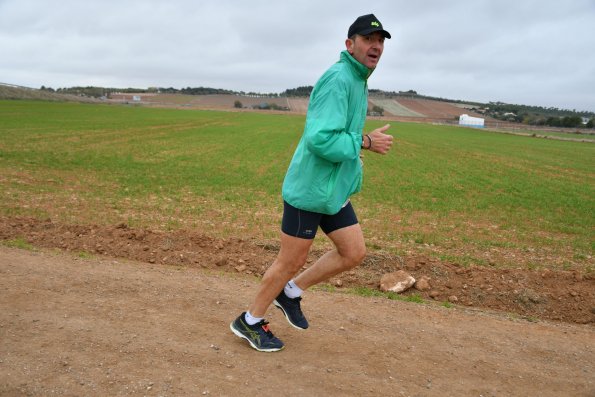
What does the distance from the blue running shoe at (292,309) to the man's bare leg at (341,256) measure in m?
0.14

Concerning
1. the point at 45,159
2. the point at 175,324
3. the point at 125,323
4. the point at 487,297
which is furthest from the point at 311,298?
the point at 45,159

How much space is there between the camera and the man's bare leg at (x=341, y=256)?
12.0ft

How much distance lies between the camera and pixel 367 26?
324cm

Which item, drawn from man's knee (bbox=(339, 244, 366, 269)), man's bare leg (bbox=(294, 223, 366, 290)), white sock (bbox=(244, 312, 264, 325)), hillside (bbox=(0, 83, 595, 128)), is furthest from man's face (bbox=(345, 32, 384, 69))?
hillside (bbox=(0, 83, 595, 128))

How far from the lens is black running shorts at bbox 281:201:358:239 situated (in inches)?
136

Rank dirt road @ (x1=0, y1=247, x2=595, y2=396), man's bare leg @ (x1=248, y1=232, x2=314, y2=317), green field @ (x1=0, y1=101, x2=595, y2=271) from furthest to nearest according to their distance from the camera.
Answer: green field @ (x1=0, y1=101, x2=595, y2=271) → man's bare leg @ (x1=248, y1=232, x2=314, y2=317) → dirt road @ (x1=0, y1=247, x2=595, y2=396)

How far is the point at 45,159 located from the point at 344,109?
1768 centimetres

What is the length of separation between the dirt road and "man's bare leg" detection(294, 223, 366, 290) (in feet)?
1.65

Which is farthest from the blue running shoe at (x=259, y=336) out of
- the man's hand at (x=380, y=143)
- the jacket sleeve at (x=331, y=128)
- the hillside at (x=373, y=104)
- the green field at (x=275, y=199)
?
the hillside at (x=373, y=104)

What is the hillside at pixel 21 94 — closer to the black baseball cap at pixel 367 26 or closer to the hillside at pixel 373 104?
the hillside at pixel 373 104

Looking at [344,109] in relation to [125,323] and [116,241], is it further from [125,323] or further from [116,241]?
[116,241]

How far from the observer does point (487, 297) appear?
18.8 ft

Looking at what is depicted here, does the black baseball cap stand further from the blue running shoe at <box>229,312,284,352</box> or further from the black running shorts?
the blue running shoe at <box>229,312,284,352</box>

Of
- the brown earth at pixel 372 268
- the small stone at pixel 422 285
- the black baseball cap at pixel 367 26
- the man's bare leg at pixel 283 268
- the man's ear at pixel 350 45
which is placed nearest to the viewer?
the black baseball cap at pixel 367 26
